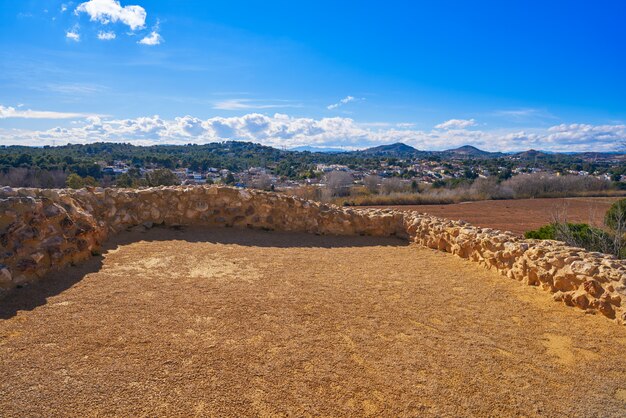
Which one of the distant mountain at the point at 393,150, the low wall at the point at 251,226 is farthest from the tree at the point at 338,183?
the distant mountain at the point at 393,150

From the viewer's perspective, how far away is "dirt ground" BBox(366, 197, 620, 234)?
17156 mm

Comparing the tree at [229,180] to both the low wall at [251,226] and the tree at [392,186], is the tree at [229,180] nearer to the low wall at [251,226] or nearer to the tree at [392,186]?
the tree at [392,186]

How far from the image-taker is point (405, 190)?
28.4 m

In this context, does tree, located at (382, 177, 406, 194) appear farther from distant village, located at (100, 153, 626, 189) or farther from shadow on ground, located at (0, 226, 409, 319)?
shadow on ground, located at (0, 226, 409, 319)

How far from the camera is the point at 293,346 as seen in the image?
12.8 feet

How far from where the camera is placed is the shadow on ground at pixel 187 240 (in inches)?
194

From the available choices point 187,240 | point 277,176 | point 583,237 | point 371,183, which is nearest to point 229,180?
point 371,183

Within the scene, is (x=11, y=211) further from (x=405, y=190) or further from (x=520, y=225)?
(x=405, y=190)

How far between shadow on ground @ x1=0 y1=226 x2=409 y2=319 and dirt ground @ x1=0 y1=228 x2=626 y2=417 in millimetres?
45

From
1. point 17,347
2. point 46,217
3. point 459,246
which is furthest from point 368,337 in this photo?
point 46,217

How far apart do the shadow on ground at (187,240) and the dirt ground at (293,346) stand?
0.15 feet

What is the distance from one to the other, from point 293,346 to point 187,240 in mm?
4485

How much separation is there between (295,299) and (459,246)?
384cm

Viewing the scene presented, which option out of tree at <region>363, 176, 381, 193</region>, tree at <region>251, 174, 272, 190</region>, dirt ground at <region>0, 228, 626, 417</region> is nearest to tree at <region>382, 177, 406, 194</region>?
tree at <region>363, 176, 381, 193</region>
